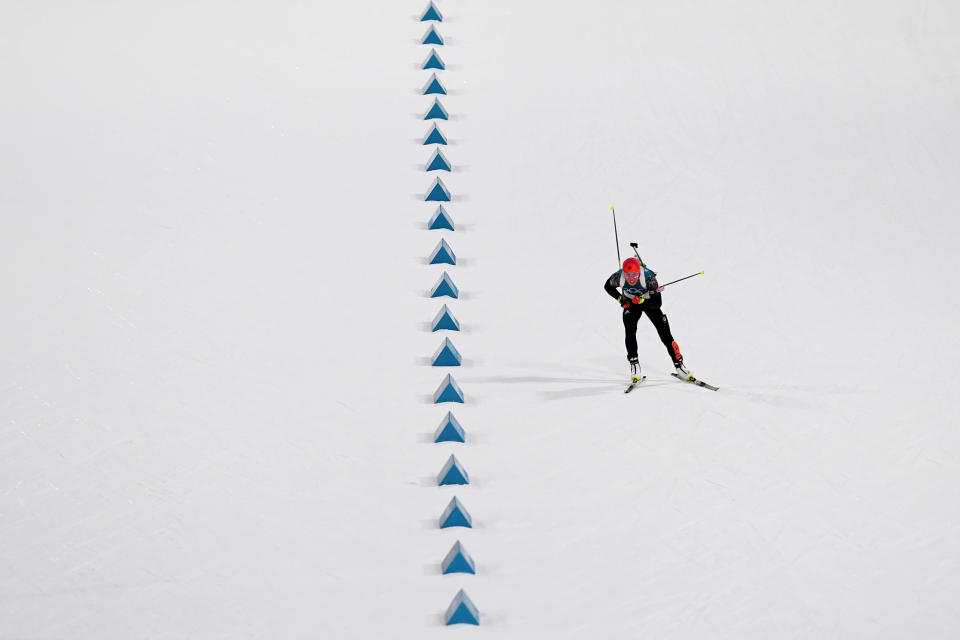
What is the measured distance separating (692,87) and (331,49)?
346 centimetres

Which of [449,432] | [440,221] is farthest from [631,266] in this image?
[440,221]

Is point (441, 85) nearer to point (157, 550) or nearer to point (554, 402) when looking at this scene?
point (554, 402)

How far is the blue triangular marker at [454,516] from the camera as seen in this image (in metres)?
8.21

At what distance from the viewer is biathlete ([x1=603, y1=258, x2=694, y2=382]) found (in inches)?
360

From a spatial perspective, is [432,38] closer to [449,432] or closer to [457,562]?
[449,432]

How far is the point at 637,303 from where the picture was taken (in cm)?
927

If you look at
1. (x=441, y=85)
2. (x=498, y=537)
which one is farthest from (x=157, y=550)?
(x=441, y=85)

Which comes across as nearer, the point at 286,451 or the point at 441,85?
the point at 286,451

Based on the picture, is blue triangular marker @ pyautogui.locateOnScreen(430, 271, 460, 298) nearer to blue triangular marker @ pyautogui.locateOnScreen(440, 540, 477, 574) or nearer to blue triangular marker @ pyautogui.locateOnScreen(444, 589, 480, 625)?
blue triangular marker @ pyautogui.locateOnScreen(440, 540, 477, 574)

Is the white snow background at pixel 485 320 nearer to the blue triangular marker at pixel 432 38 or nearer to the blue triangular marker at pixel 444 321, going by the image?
the blue triangular marker at pixel 444 321

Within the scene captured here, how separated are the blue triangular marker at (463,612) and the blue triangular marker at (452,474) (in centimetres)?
109

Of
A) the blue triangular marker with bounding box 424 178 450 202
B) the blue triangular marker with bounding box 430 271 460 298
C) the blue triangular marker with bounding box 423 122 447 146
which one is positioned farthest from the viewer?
the blue triangular marker with bounding box 423 122 447 146

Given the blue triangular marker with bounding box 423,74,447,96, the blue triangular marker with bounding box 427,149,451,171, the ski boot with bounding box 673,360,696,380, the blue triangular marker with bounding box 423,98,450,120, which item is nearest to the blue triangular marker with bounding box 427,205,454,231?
the blue triangular marker with bounding box 427,149,451,171

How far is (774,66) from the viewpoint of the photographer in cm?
1350
